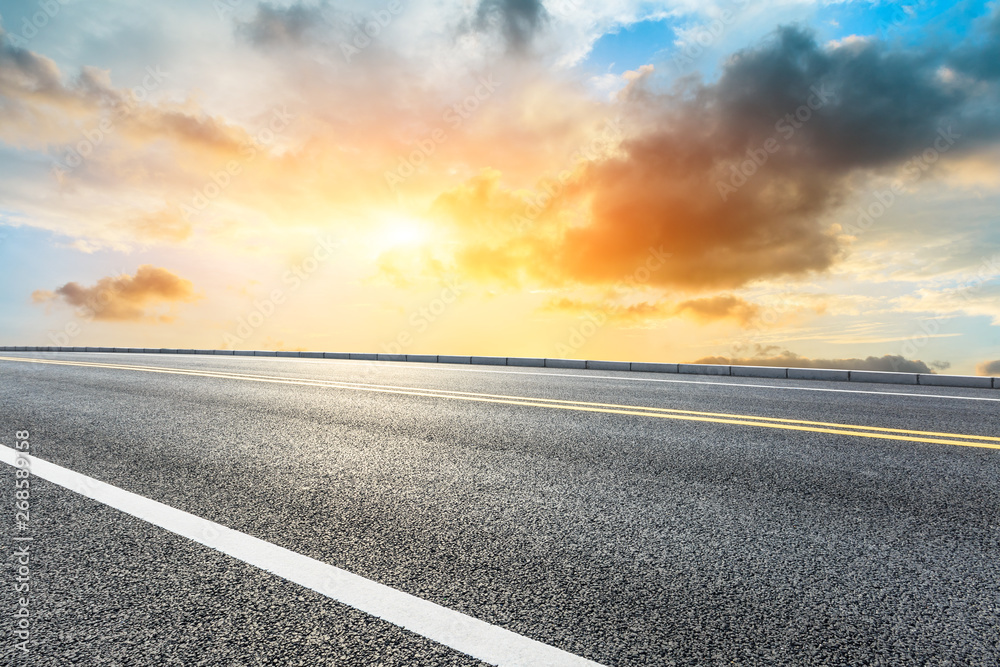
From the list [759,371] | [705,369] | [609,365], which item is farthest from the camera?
[609,365]

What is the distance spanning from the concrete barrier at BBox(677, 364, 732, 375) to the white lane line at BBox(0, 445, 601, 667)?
12.0 m

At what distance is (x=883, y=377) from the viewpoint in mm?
11148

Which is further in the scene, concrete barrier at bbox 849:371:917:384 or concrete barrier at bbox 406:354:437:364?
concrete barrier at bbox 406:354:437:364

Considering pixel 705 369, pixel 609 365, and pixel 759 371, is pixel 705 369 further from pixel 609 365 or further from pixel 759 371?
pixel 609 365

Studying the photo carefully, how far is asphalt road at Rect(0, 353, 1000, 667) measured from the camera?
194cm

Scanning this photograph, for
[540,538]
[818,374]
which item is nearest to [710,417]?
[540,538]

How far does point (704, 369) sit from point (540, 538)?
11.6 metres

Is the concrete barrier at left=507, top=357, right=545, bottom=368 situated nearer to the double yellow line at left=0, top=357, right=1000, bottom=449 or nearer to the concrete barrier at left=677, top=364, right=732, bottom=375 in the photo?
the concrete barrier at left=677, top=364, right=732, bottom=375

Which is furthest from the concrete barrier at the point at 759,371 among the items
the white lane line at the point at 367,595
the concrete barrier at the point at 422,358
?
the white lane line at the point at 367,595

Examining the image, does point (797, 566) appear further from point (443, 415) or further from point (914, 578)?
point (443, 415)

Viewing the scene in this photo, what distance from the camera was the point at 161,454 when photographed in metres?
4.66

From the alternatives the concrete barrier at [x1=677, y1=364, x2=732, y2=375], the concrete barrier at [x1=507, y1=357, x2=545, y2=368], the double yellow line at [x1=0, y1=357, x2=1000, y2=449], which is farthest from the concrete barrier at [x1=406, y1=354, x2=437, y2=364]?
the double yellow line at [x1=0, y1=357, x2=1000, y2=449]

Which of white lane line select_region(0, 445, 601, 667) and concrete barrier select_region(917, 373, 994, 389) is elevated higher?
concrete barrier select_region(917, 373, 994, 389)

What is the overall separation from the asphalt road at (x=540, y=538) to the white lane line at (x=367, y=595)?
6 centimetres
